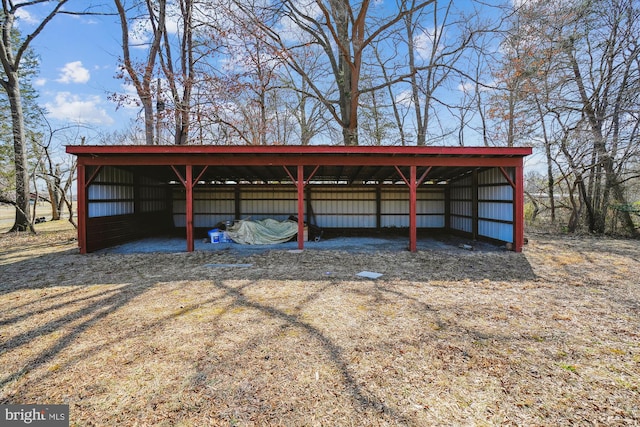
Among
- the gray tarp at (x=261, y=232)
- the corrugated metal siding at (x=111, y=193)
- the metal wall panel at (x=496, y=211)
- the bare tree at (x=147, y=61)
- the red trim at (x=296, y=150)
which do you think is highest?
the bare tree at (x=147, y=61)

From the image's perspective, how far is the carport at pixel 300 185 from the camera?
24.3 feet

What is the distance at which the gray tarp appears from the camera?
913 centimetres

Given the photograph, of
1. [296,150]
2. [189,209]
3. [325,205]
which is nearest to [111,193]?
[189,209]

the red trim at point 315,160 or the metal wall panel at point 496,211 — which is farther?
the metal wall panel at point 496,211

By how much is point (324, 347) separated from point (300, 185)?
5.49 metres

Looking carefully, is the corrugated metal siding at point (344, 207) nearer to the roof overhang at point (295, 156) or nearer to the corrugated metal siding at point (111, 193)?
the roof overhang at point (295, 156)

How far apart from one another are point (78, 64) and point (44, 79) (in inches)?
185

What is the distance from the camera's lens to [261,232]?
9.30 meters

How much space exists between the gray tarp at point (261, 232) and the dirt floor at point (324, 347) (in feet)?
11.6

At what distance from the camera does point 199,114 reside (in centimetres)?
1230

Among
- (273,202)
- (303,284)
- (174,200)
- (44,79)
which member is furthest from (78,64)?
(303,284)

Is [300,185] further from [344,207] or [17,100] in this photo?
[17,100]

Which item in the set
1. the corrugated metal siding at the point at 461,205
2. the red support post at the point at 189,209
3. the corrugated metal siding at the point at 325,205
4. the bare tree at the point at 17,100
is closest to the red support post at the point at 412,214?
the corrugated metal siding at the point at 461,205

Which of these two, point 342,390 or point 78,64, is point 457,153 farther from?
point 78,64
